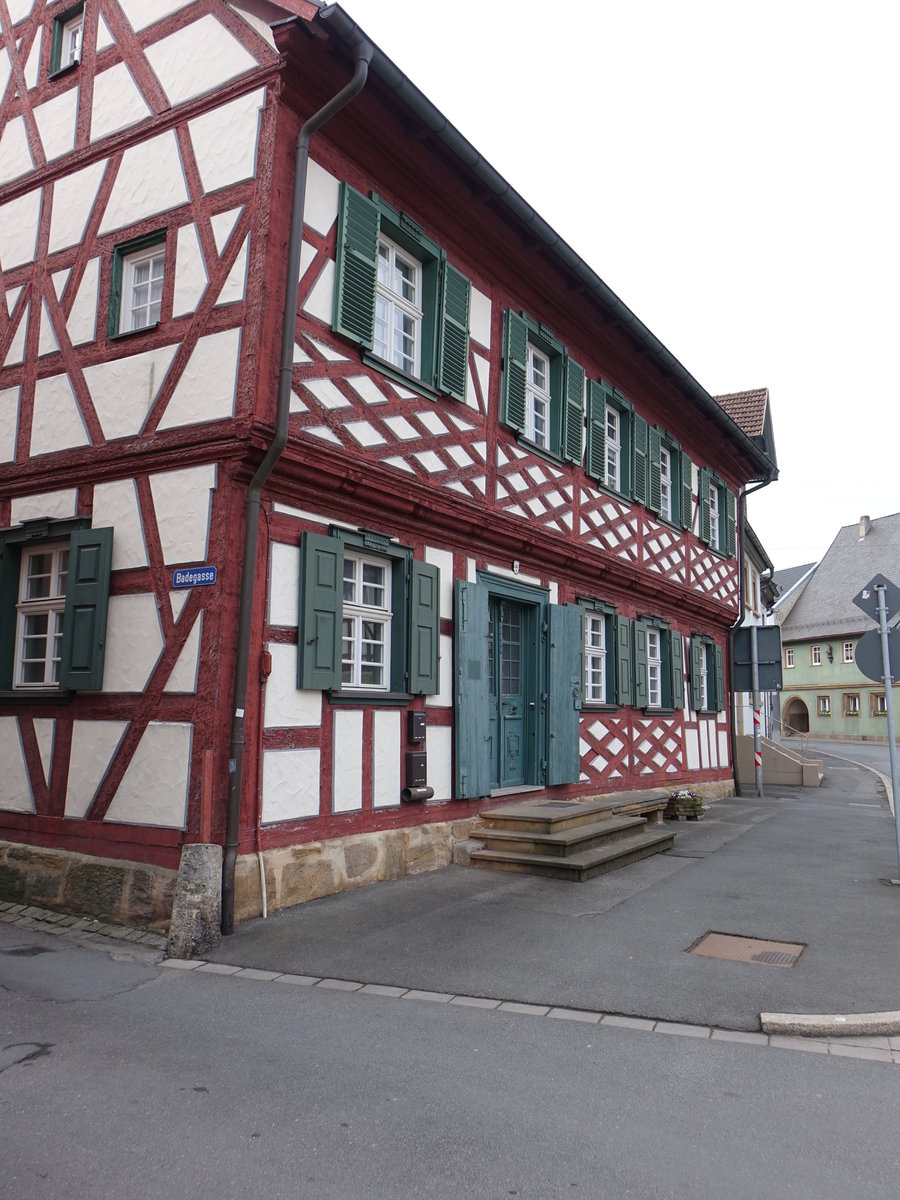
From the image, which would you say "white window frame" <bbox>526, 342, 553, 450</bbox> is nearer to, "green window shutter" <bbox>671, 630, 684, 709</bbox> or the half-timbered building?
the half-timbered building

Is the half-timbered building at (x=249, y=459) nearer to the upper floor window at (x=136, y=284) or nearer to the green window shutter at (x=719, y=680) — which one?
the upper floor window at (x=136, y=284)

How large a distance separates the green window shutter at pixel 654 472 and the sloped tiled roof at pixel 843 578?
1627 inches

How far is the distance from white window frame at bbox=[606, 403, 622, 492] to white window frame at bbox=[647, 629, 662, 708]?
2.69 m

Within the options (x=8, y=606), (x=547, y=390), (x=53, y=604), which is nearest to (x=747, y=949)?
(x=53, y=604)

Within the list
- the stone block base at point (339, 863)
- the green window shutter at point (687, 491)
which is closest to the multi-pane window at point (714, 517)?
the green window shutter at point (687, 491)

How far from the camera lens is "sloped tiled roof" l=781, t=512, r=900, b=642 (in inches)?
2100

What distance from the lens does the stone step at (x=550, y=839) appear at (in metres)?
8.70

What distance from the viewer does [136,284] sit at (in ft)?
27.0

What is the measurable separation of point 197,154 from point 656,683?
10401mm

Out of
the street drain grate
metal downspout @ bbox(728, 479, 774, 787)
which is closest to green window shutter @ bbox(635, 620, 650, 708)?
metal downspout @ bbox(728, 479, 774, 787)

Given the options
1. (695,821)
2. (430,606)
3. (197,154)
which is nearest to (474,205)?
(197,154)

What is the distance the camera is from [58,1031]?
4551 mm

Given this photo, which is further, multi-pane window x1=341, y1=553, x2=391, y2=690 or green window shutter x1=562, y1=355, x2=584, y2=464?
green window shutter x1=562, y1=355, x2=584, y2=464

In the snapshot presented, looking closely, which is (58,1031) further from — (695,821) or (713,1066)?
(695,821)
